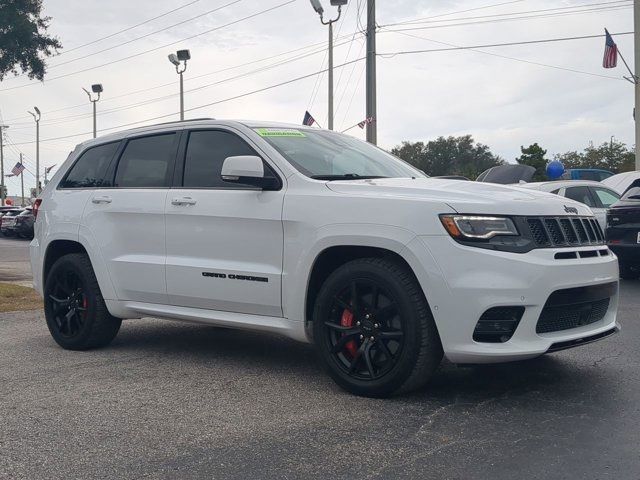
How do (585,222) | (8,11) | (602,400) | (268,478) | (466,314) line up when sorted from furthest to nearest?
(8,11)
(585,222)
(602,400)
(466,314)
(268,478)

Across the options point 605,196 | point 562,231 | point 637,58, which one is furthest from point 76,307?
point 637,58

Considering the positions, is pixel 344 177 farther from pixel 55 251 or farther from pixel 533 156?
pixel 533 156

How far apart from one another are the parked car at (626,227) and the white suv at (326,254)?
575 cm

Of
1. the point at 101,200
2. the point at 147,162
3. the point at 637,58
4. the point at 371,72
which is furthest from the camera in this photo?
the point at 637,58

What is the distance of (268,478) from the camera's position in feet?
11.6

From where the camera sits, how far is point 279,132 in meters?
5.80

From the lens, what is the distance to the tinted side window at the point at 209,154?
5738 mm

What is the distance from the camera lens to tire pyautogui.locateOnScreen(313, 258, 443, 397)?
178 inches

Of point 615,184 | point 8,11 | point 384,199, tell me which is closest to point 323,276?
point 384,199

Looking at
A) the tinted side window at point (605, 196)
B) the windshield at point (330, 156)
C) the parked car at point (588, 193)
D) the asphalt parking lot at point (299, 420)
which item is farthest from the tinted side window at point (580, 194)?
the windshield at point (330, 156)

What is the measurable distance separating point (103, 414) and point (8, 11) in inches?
816

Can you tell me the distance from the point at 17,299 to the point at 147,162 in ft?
15.9

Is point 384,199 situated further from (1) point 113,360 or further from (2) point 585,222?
(1) point 113,360

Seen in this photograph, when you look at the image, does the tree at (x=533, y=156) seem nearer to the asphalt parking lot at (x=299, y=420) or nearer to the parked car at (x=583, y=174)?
the parked car at (x=583, y=174)
